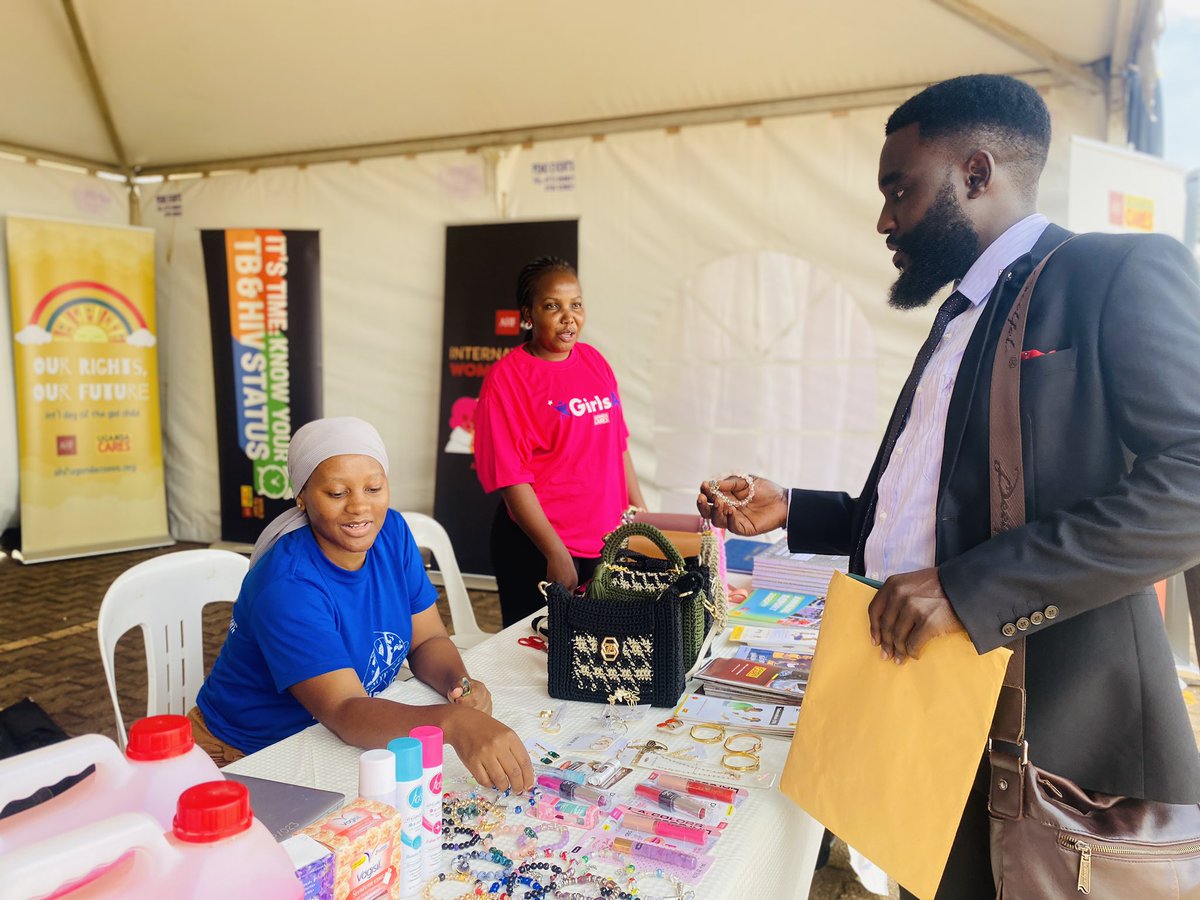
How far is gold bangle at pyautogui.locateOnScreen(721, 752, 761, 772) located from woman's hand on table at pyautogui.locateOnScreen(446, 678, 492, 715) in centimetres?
48

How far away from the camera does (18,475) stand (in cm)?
632

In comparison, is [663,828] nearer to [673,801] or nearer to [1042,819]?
[673,801]

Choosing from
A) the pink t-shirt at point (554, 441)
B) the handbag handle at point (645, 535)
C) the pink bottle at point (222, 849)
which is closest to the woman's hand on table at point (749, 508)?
the handbag handle at point (645, 535)

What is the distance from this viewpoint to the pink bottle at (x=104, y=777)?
872 mm

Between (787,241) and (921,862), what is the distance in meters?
4.04

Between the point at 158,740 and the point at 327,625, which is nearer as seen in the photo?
the point at 158,740

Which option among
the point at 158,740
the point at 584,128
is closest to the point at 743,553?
the point at 158,740

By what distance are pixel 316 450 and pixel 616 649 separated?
0.74m

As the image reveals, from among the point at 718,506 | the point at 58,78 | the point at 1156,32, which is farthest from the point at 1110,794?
the point at 58,78

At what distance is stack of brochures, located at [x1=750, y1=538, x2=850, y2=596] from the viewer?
262cm

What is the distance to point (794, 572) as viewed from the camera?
2643 millimetres

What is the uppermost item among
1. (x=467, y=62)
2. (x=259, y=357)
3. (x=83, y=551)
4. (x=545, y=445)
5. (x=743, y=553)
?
(x=467, y=62)

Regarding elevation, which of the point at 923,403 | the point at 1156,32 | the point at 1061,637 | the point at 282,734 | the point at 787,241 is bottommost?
the point at 282,734

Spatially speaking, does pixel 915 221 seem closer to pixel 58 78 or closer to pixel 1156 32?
pixel 1156 32
